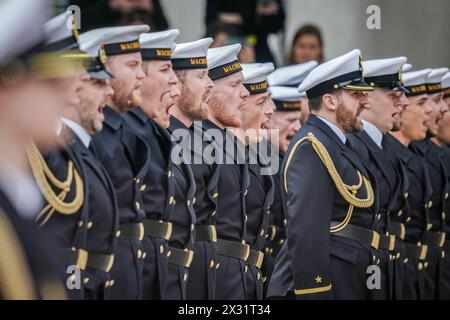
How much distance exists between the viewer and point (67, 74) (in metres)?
2.97

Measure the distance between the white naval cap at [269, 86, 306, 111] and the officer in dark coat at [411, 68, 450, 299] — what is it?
885mm

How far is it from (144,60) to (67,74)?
327 centimetres

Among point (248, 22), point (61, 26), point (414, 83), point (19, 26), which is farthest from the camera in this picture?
point (248, 22)

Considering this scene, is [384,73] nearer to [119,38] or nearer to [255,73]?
[255,73]

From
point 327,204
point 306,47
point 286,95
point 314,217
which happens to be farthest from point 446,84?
point 314,217

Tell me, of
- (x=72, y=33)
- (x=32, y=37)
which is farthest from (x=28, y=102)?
(x=72, y=33)

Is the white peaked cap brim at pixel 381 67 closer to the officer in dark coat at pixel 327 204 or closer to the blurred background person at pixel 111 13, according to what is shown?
the officer in dark coat at pixel 327 204

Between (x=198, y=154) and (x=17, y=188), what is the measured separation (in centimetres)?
379

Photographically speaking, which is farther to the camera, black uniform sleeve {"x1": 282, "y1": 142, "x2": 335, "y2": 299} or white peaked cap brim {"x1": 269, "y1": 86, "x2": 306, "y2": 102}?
white peaked cap brim {"x1": 269, "y1": 86, "x2": 306, "y2": 102}

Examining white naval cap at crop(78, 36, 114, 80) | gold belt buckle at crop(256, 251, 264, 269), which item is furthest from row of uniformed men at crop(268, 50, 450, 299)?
white naval cap at crop(78, 36, 114, 80)

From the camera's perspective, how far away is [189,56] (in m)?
6.64

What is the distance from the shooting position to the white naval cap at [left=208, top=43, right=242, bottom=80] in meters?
7.04

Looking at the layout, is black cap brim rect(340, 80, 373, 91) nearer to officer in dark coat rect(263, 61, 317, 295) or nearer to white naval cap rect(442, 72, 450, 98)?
officer in dark coat rect(263, 61, 317, 295)
